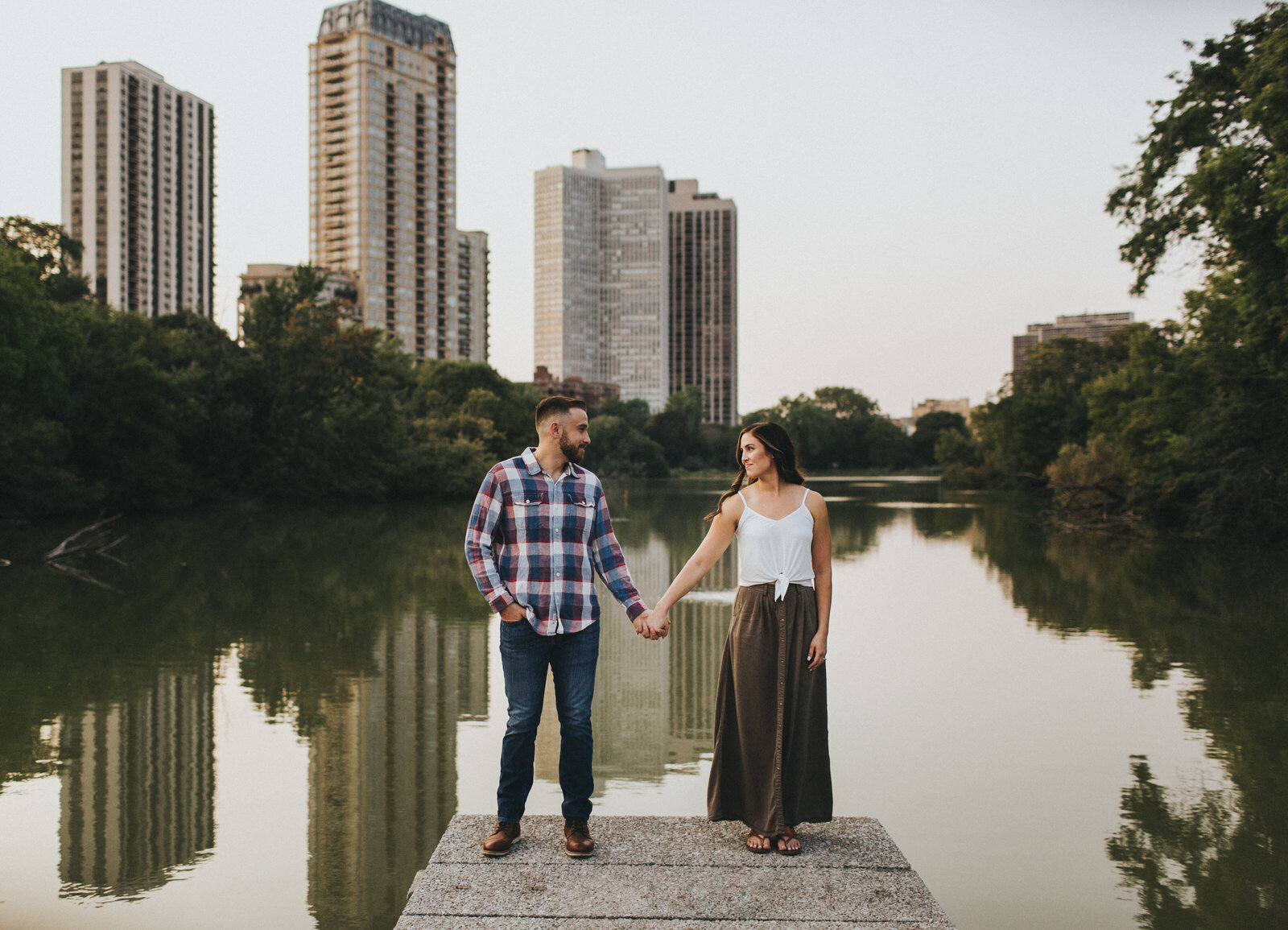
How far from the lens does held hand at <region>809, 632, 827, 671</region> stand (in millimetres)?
3580

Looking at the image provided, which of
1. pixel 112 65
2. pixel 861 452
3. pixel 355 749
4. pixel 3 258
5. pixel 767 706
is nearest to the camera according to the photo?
pixel 767 706

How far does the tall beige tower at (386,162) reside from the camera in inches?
4021

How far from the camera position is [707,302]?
147625 mm

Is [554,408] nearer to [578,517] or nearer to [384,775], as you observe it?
[578,517]

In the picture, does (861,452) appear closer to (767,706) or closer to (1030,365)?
(1030,365)

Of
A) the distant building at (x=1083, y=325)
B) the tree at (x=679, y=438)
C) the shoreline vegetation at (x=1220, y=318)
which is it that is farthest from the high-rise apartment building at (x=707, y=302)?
the shoreline vegetation at (x=1220, y=318)

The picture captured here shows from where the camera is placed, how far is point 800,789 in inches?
141

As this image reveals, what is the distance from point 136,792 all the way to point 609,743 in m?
2.65

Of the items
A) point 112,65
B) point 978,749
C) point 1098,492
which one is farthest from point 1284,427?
point 112,65

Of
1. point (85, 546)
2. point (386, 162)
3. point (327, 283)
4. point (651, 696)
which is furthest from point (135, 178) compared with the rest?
point (651, 696)

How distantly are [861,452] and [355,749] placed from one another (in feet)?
322

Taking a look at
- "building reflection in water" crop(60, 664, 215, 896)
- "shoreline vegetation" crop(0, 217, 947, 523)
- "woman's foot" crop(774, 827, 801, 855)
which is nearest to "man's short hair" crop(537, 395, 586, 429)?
"woman's foot" crop(774, 827, 801, 855)

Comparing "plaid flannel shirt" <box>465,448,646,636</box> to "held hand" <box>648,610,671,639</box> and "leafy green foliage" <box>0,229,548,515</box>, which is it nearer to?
"held hand" <box>648,610,671,639</box>

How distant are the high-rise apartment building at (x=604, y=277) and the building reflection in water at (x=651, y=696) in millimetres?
132371
